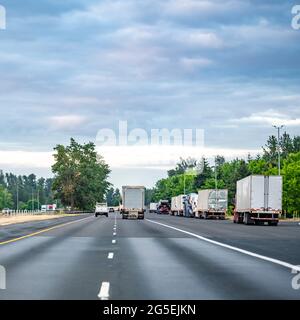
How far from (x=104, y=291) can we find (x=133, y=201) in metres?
62.1

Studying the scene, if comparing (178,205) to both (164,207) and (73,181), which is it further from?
(73,181)

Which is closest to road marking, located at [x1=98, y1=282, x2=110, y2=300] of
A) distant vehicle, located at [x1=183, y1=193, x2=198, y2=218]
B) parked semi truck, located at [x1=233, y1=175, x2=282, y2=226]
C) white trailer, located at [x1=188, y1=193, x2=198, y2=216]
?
parked semi truck, located at [x1=233, y1=175, x2=282, y2=226]

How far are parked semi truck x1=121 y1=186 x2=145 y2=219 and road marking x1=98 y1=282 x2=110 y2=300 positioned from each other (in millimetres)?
59688

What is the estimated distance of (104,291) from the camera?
41.9 ft

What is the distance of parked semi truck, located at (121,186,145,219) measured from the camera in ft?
242

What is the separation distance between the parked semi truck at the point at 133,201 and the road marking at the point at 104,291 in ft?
196

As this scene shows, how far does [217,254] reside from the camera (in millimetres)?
22625

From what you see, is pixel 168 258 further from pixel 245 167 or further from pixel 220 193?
pixel 245 167

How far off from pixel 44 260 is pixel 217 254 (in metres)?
5.71

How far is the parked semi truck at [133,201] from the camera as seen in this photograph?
242 ft

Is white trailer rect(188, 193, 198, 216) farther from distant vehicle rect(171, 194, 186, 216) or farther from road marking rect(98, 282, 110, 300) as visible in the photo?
road marking rect(98, 282, 110, 300)

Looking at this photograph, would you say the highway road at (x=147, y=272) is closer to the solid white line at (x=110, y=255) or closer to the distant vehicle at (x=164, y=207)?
the solid white line at (x=110, y=255)
